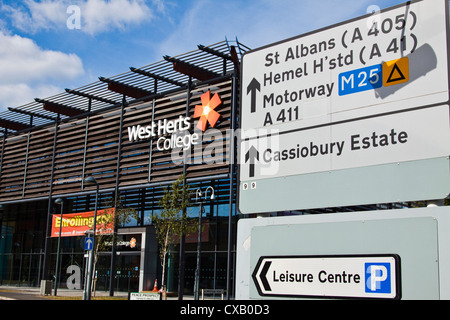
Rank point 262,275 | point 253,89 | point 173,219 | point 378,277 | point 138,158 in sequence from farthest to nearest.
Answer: point 138,158 < point 173,219 < point 253,89 < point 262,275 < point 378,277

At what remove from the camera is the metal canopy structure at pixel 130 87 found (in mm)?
28734

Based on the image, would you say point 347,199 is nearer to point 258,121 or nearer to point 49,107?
point 258,121

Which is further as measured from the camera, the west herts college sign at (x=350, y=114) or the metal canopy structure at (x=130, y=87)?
the metal canopy structure at (x=130, y=87)

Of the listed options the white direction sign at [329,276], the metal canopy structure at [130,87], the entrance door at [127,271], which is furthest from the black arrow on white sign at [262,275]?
the entrance door at [127,271]

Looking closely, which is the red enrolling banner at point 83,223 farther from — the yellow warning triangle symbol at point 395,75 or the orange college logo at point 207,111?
Result: the yellow warning triangle symbol at point 395,75

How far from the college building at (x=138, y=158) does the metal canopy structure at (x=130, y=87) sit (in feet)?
0.24

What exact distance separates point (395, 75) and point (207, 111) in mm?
25995

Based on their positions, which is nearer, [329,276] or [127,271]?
A: [329,276]

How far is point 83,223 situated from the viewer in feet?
114

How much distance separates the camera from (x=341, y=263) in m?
3.69

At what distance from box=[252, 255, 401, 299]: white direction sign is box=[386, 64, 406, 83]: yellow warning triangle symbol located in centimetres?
131

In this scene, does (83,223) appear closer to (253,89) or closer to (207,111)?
(207,111)

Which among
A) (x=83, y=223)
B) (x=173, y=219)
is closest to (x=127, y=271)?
(x=83, y=223)

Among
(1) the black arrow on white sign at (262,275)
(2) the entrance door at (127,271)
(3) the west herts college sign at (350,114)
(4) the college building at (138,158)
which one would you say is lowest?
(2) the entrance door at (127,271)
